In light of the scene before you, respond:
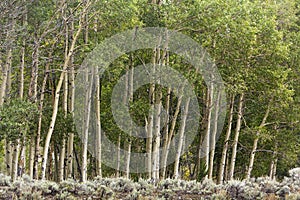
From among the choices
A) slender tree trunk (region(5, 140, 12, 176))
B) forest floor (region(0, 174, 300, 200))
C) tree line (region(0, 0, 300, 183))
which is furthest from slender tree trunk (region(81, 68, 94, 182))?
forest floor (region(0, 174, 300, 200))

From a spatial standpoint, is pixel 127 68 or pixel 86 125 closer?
pixel 86 125

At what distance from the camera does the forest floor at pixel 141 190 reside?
8273mm

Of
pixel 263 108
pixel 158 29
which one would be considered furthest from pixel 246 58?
pixel 263 108

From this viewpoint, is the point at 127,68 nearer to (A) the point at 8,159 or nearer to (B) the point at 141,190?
(A) the point at 8,159

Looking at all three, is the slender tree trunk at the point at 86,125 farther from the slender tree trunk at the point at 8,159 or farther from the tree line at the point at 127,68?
the slender tree trunk at the point at 8,159

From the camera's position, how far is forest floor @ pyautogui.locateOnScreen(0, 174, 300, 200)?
8273 mm

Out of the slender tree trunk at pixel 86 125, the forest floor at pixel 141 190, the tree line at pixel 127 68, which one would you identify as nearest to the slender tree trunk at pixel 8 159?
the tree line at pixel 127 68

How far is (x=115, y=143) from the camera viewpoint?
24.8 meters

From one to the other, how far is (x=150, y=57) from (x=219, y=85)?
10.0 feet

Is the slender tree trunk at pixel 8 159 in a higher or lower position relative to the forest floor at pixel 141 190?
lower

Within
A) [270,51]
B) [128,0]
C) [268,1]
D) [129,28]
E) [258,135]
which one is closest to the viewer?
[128,0]

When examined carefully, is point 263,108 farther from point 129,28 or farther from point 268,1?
point 129,28

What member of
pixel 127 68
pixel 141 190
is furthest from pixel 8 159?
pixel 141 190

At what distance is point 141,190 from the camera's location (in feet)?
28.8
